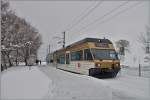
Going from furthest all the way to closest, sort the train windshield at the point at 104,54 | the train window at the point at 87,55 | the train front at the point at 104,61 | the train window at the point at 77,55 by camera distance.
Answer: the train window at the point at 77,55 < the train window at the point at 87,55 < the train windshield at the point at 104,54 < the train front at the point at 104,61

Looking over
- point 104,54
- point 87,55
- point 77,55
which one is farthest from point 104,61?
point 77,55

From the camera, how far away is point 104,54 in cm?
2148

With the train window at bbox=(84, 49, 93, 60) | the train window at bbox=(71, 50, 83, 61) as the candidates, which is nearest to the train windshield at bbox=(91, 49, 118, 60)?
the train window at bbox=(84, 49, 93, 60)

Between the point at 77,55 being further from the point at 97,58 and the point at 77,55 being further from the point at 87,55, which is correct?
the point at 97,58

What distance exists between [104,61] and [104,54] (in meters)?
0.90

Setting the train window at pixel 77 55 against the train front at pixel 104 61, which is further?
the train window at pixel 77 55

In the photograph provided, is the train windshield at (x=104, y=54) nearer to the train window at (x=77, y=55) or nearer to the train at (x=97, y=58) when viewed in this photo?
the train at (x=97, y=58)

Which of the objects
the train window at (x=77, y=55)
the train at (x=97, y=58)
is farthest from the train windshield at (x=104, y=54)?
the train window at (x=77, y=55)

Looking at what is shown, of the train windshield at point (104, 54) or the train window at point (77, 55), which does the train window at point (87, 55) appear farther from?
the train window at point (77, 55)

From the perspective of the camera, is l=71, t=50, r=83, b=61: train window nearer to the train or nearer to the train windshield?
the train

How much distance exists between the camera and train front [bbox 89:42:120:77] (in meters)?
20.5

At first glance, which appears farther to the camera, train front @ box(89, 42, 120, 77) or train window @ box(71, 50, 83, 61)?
train window @ box(71, 50, 83, 61)

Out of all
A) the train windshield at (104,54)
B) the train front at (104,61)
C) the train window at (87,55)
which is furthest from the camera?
the train window at (87,55)

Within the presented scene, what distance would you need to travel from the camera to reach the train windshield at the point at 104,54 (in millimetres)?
21150
